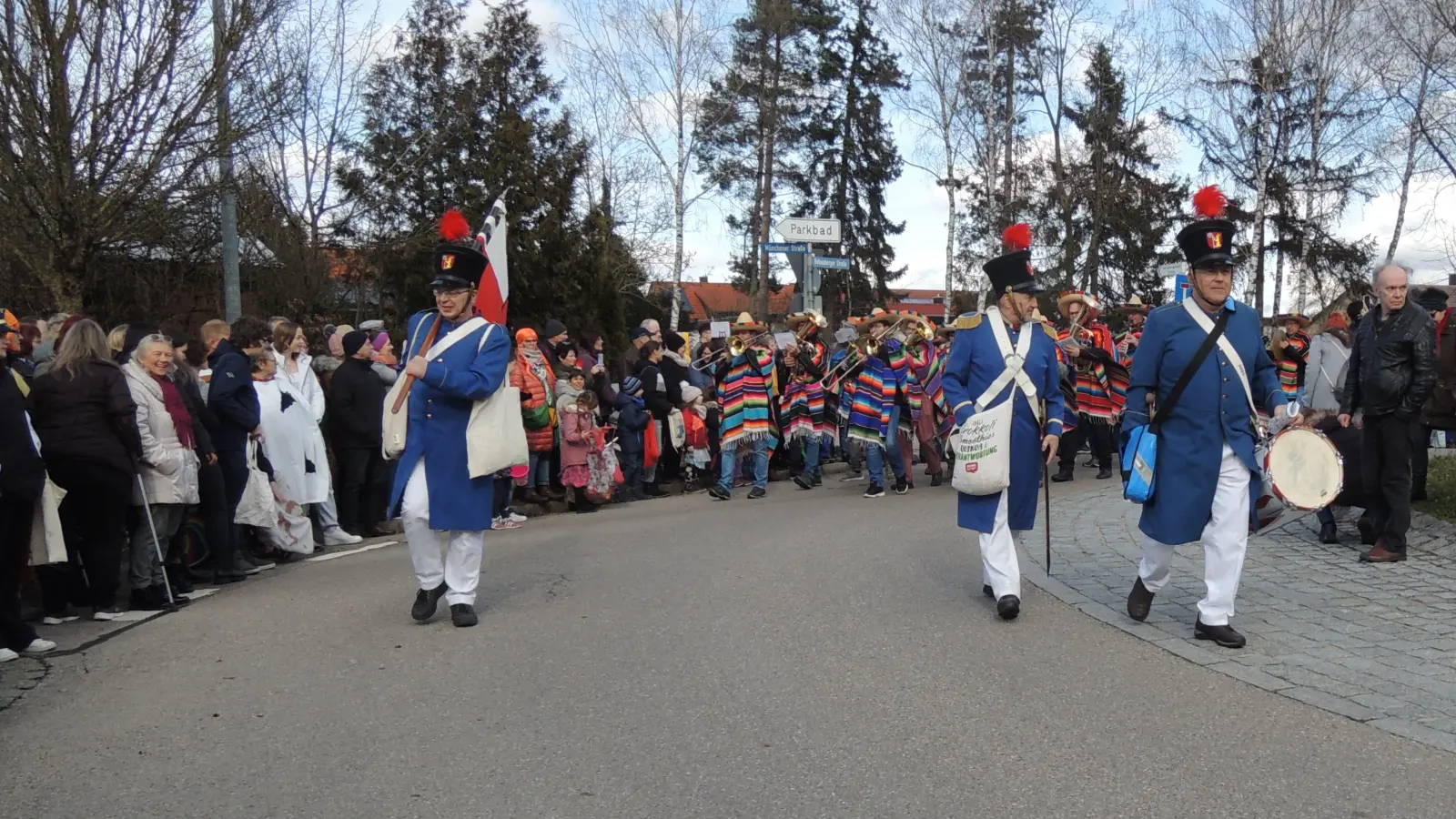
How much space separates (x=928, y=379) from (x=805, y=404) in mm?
1421

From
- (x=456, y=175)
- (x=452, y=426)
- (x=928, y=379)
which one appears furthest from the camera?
(x=456, y=175)

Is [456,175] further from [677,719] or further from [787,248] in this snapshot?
[677,719]

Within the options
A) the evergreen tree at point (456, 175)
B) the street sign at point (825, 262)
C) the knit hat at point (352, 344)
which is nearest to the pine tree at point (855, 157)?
the evergreen tree at point (456, 175)

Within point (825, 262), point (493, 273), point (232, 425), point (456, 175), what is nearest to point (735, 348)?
point (825, 262)

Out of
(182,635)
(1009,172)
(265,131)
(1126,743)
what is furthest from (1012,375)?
(1009,172)

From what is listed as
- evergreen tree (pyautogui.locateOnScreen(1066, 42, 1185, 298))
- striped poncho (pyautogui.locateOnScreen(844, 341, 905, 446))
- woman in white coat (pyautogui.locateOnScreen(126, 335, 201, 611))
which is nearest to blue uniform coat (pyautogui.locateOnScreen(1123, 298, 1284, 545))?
woman in white coat (pyautogui.locateOnScreen(126, 335, 201, 611))

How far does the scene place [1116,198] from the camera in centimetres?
3919

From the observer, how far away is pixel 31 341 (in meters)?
8.95

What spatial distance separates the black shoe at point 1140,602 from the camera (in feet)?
21.0

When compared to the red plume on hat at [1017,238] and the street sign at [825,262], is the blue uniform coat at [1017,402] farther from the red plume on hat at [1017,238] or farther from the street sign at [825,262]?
the street sign at [825,262]

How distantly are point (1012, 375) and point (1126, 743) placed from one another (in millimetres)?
2531

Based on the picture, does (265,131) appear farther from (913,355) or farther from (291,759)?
(291,759)

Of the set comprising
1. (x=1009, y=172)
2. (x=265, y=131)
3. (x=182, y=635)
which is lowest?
(x=182, y=635)

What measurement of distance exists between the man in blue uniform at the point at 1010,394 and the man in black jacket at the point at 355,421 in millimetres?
5538
